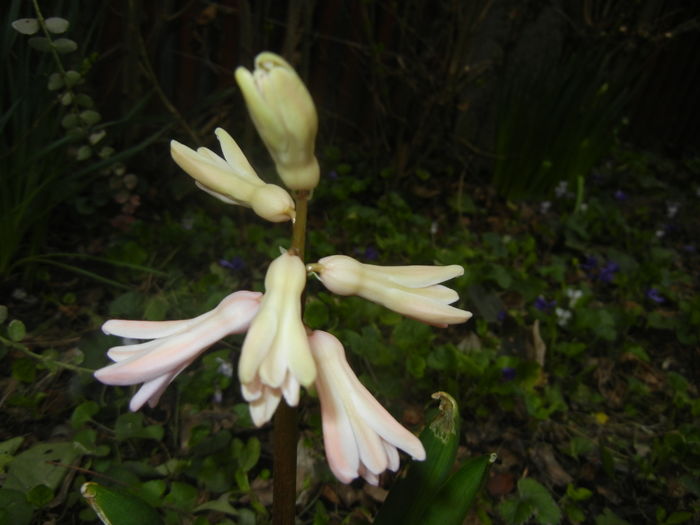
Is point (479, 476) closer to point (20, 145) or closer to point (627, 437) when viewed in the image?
point (627, 437)

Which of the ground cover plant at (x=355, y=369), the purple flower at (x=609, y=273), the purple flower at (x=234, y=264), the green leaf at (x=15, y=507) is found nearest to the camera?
the green leaf at (x=15, y=507)

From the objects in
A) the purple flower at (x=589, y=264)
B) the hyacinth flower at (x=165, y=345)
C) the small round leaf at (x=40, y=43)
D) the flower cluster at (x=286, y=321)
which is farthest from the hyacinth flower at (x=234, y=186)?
the purple flower at (x=589, y=264)

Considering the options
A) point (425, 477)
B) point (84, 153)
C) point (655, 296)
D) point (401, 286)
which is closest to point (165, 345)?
point (401, 286)

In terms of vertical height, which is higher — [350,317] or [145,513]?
[145,513]

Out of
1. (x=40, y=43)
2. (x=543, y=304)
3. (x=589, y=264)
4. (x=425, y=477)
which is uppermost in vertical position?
(x=40, y=43)

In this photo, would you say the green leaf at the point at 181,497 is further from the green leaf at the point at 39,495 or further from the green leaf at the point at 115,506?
the green leaf at the point at 115,506

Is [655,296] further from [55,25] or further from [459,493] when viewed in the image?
[55,25]

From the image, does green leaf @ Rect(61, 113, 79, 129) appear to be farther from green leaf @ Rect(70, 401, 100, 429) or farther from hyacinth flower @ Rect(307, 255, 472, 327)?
hyacinth flower @ Rect(307, 255, 472, 327)

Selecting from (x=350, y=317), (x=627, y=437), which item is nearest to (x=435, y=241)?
(x=350, y=317)
